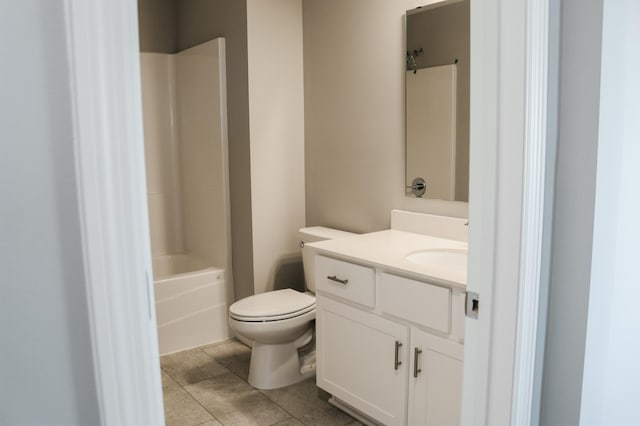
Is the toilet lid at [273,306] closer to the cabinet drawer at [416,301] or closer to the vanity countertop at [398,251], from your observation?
the vanity countertop at [398,251]

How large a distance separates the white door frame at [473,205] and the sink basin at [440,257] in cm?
97

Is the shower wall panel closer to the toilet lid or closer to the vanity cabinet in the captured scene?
the toilet lid

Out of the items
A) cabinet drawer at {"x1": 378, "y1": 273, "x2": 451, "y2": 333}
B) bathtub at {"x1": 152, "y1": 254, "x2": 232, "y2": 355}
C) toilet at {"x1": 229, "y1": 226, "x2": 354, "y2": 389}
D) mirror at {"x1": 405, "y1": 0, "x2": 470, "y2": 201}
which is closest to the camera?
cabinet drawer at {"x1": 378, "y1": 273, "x2": 451, "y2": 333}

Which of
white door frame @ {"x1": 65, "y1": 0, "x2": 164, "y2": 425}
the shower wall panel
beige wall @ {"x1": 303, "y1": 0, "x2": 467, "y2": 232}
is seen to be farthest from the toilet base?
white door frame @ {"x1": 65, "y1": 0, "x2": 164, "y2": 425}

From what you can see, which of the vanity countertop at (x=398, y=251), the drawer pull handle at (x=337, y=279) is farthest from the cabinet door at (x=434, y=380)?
the drawer pull handle at (x=337, y=279)

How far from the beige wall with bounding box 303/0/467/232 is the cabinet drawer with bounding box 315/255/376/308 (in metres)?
0.61

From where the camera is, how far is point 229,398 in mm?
2680

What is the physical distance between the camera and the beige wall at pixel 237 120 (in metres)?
3.08

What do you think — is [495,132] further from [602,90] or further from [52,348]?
[52,348]

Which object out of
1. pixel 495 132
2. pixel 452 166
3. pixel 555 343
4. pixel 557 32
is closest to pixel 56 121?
pixel 495 132

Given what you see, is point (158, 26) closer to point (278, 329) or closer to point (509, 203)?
point (278, 329)

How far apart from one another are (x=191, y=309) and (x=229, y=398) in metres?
0.79

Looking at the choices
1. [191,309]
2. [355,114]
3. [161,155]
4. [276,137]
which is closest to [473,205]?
[355,114]

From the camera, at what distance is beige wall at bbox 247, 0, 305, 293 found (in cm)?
306
